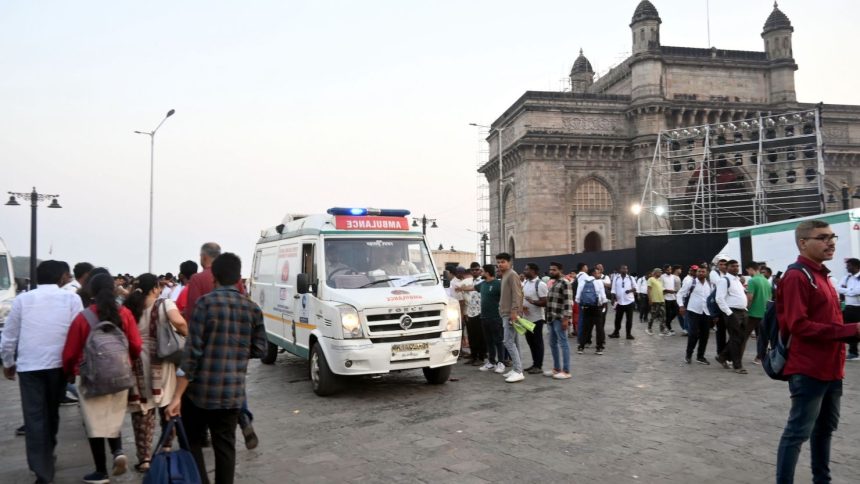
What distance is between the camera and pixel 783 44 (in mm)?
38750

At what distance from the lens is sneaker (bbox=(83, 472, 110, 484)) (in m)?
4.66

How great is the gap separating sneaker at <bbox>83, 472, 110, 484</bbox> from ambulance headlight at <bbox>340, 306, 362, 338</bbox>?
128 inches

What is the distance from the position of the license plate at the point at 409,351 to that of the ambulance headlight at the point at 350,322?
0.55 metres

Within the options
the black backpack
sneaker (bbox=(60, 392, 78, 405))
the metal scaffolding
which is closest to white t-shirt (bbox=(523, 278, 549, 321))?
the black backpack

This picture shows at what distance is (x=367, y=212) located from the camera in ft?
29.0

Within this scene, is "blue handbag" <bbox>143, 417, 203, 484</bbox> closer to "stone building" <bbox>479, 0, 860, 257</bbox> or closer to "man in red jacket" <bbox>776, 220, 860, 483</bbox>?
"man in red jacket" <bbox>776, 220, 860, 483</bbox>

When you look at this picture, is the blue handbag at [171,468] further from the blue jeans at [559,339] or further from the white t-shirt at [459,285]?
the white t-shirt at [459,285]

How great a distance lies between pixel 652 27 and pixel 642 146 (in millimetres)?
7936

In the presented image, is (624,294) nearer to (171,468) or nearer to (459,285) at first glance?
(459,285)

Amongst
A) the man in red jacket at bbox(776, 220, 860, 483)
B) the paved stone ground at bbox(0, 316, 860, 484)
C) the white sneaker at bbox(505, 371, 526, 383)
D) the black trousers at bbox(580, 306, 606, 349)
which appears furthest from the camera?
the black trousers at bbox(580, 306, 606, 349)

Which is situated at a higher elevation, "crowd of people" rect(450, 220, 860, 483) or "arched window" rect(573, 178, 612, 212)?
"arched window" rect(573, 178, 612, 212)

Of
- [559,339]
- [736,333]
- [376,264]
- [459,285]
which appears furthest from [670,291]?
[376,264]

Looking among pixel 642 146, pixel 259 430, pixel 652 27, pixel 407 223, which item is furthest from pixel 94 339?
pixel 652 27

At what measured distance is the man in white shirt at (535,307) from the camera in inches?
370
